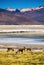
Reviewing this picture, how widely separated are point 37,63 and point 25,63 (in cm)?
53

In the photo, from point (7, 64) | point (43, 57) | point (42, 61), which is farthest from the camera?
point (43, 57)

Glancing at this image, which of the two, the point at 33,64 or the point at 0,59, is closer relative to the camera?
the point at 33,64

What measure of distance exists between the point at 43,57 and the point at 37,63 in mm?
1318

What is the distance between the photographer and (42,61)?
1209 centimetres

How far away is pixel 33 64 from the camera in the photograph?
37.9 feet

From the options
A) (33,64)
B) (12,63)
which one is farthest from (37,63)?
(12,63)

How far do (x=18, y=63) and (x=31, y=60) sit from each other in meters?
0.91

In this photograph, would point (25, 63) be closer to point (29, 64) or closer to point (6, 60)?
point (29, 64)

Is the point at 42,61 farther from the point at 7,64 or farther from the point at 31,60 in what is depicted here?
the point at 7,64

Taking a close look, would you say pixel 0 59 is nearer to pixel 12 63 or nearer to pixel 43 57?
pixel 12 63

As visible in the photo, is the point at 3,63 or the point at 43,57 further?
the point at 43,57

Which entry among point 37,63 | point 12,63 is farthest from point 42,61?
point 12,63

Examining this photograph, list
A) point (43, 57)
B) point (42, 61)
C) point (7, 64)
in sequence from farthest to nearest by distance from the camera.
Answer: point (43, 57)
point (42, 61)
point (7, 64)

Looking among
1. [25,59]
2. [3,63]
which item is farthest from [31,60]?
[3,63]
